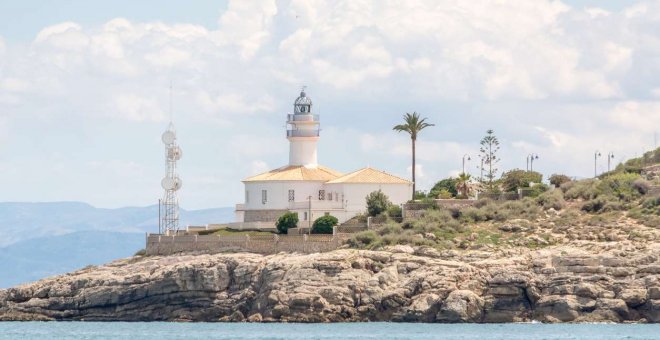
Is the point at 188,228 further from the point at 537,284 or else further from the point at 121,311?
the point at 537,284

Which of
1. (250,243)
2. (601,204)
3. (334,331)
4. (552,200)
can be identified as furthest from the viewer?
(552,200)

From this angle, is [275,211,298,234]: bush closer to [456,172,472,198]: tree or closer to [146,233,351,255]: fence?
[146,233,351,255]: fence

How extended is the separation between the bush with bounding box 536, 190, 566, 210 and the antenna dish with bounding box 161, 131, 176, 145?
25578mm

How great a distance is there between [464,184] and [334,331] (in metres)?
29.3

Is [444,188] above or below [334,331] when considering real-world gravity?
above

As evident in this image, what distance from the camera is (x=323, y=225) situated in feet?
340

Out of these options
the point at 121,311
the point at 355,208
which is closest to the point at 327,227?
the point at 355,208

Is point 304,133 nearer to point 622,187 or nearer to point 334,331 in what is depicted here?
point 622,187

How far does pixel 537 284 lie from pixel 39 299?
2979 cm

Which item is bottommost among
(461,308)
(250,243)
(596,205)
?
(461,308)

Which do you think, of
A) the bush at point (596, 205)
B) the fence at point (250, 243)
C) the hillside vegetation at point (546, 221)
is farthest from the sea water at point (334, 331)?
the bush at point (596, 205)

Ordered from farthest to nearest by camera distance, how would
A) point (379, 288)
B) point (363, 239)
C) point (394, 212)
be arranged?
point (394, 212)
point (363, 239)
point (379, 288)

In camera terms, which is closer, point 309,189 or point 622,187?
point 622,187

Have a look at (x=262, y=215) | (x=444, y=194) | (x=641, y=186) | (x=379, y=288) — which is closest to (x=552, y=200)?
(x=641, y=186)
